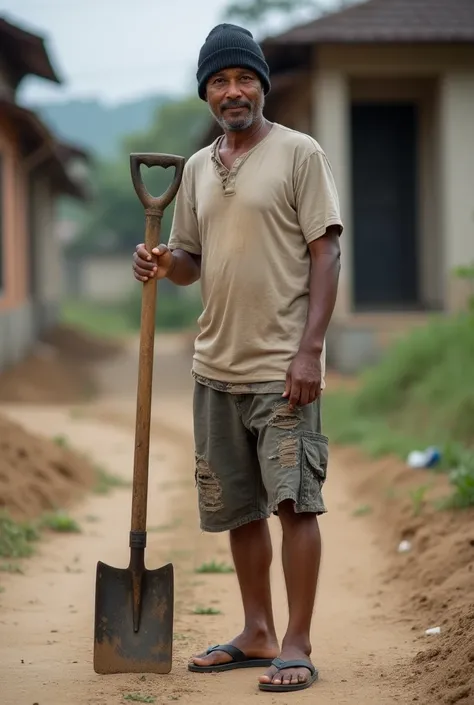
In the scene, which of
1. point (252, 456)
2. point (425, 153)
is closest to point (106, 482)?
point (252, 456)

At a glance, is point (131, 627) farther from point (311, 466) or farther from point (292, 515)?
point (311, 466)

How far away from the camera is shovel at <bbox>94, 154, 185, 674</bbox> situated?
395 cm

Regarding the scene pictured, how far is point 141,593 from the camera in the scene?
4.00 meters

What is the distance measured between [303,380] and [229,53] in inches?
44.0

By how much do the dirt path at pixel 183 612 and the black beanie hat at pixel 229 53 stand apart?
2.04m

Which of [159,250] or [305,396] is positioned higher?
[159,250]

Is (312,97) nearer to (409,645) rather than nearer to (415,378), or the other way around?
(415,378)

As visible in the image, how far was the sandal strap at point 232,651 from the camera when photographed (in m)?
4.09

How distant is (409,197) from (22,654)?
528 inches

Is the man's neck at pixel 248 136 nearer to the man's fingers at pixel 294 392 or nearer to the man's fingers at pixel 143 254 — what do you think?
the man's fingers at pixel 143 254

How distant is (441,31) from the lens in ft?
48.1

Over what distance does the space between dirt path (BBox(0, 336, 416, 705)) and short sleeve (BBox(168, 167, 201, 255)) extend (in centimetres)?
149

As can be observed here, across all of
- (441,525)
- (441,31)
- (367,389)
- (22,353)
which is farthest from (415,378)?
(22,353)

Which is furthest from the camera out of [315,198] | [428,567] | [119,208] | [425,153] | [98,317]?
[119,208]
